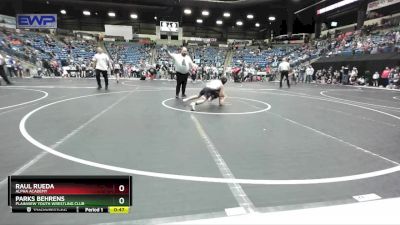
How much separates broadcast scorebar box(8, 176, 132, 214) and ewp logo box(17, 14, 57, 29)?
32882 millimetres

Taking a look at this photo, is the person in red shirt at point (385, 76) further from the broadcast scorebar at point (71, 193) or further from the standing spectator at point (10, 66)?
the standing spectator at point (10, 66)

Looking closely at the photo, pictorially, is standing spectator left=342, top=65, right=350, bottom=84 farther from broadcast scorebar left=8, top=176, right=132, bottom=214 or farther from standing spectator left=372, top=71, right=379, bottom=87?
broadcast scorebar left=8, top=176, right=132, bottom=214

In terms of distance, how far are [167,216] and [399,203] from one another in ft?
6.24

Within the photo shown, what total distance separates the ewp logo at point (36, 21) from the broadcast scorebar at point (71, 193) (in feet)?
108

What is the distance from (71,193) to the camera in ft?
7.04

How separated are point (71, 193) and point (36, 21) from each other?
3472 centimetres

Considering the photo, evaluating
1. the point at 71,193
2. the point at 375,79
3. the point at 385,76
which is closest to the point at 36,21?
the point at 375,79

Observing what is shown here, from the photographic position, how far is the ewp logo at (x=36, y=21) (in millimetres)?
31312

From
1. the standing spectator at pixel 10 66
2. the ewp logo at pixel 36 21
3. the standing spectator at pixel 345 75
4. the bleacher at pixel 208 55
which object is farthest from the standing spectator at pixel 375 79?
the ewp logo at pixel 36 21

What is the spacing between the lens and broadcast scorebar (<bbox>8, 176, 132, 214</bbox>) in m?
2.14

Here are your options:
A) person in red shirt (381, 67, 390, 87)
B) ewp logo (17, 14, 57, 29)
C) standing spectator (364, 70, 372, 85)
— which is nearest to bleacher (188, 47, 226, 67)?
ewp logo (17, 14, 57, 29)

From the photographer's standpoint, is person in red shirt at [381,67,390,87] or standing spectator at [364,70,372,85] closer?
person in red shirt at [381,67,390,87]

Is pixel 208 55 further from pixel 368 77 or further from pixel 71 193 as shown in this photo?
pixel 71 193

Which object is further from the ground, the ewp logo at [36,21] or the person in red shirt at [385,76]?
the ewp logo at [36,21]
